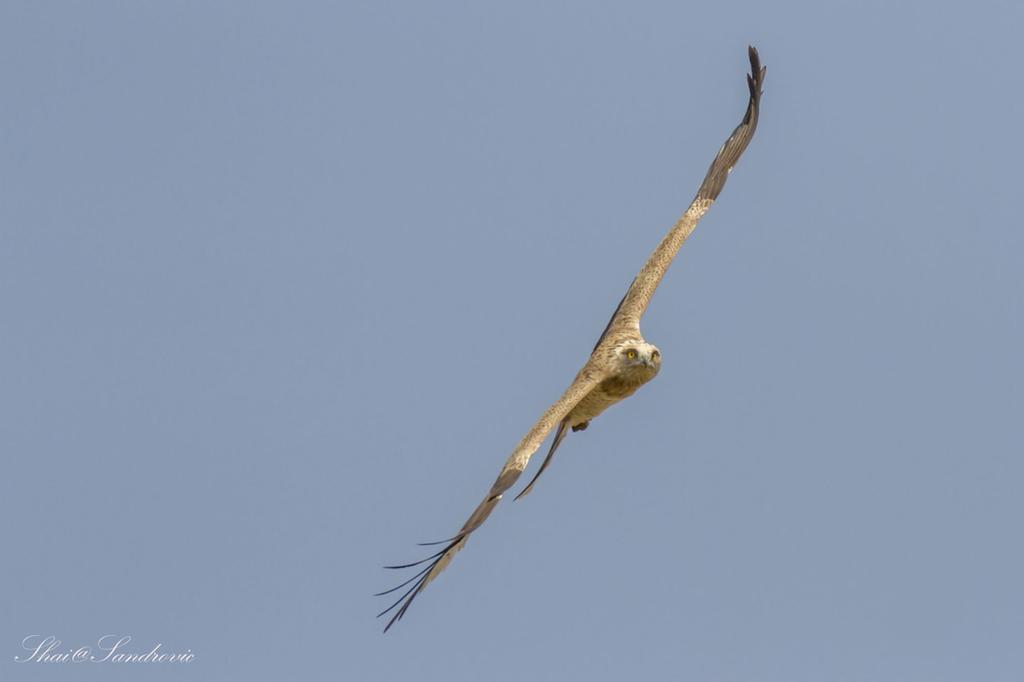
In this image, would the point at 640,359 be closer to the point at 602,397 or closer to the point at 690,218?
the point at 602,397

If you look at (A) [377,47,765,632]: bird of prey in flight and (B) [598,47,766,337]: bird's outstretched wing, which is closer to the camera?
(A) [377,47,765,632]: bird of prey in flight

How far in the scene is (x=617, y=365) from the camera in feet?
73.8

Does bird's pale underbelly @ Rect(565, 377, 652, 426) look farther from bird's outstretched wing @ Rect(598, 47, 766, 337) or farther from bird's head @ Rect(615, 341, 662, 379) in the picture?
bird's outstretched wing @ Rect(598, 47, 766, 337)

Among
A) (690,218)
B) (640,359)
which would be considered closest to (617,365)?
(640,359)

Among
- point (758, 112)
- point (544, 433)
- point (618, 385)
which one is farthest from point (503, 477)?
point (758, 112)

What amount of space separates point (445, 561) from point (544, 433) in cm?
206

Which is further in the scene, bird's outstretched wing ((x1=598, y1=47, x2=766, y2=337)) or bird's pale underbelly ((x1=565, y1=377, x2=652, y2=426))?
bird's outstretched wing ((x1=598, y1=47, x2=766, y2=337))

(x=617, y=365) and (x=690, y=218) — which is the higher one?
(x=690, y=218)

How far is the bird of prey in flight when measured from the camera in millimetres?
19422

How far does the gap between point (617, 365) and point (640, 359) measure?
0.96 feet

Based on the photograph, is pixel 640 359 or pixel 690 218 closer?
pixel 640 359

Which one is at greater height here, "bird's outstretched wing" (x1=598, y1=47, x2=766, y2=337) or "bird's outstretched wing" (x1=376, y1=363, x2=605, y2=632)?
"bird's outstretched wing" (x1=598, y1=47, x2=766, y2=337)

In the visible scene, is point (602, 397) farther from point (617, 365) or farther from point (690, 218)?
point (690, 218)

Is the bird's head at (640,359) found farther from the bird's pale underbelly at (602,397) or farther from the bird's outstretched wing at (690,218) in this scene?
the bird's outstretched wing at (690,218)
